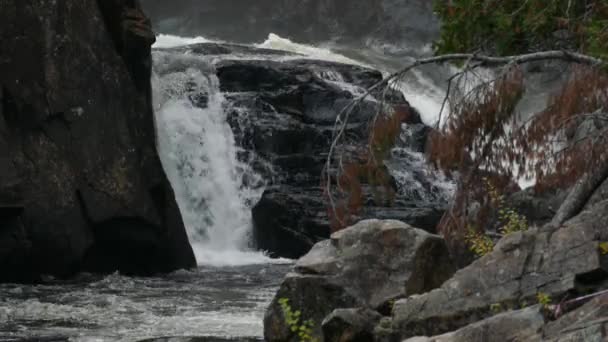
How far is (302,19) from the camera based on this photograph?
178 ft

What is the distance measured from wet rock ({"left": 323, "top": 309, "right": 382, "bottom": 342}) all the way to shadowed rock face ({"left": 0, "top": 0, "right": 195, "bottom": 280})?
36.2ft

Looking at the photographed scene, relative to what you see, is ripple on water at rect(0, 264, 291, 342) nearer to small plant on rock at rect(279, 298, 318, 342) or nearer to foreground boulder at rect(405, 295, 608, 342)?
small plant on rock at rect(279, 298, 318, 342)

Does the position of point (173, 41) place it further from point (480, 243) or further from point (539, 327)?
point (539, 327)

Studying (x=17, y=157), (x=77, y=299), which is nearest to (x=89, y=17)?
(x=17, y=157)

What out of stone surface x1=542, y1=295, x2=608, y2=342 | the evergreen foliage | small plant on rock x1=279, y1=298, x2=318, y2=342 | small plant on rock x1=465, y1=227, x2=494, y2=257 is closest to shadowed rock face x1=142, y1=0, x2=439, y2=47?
the evergreen foliage

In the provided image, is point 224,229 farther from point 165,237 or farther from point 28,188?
point 28,188

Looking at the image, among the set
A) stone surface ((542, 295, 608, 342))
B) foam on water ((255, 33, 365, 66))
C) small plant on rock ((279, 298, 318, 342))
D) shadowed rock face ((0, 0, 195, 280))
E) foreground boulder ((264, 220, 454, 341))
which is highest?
foam on water ((255, 33, 365, 66))

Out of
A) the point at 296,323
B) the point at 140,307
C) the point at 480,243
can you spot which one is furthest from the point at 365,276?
the point at 140,307

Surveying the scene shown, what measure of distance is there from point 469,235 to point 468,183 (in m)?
1.10

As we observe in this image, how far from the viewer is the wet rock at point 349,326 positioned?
34.7ft

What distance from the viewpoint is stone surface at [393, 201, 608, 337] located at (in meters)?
9.24

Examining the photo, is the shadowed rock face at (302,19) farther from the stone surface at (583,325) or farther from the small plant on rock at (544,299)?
the stone surface at (583,325)

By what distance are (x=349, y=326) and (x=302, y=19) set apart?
146 feet

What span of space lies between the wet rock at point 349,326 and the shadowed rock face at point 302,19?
137ft
